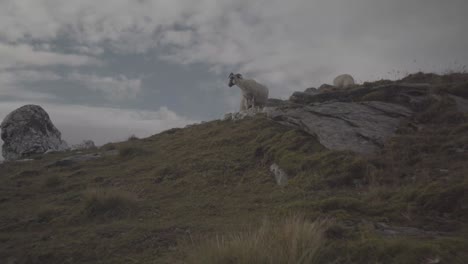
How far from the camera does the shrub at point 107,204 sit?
27.3 feet

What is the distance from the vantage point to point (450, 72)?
52.1 feet

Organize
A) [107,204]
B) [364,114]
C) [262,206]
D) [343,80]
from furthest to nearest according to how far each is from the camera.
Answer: [343,80] < [364,114] < [107,204] < [262,206]

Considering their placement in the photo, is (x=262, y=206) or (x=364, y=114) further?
(x=364, y=114)

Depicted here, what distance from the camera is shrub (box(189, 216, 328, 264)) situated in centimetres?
346

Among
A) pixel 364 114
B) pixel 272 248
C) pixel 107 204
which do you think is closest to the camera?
pixel 272 248

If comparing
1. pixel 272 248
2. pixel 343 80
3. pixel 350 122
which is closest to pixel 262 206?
pixel 272 248

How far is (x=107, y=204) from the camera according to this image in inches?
332

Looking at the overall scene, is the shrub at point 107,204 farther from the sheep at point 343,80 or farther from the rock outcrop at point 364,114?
the sheep at point 343,80

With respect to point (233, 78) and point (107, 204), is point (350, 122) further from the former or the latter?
point (233, 78)

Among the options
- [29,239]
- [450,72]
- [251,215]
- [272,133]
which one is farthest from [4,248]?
[450,72]

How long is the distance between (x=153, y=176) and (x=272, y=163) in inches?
172

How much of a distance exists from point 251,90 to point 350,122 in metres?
10.0

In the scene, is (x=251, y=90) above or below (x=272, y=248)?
above

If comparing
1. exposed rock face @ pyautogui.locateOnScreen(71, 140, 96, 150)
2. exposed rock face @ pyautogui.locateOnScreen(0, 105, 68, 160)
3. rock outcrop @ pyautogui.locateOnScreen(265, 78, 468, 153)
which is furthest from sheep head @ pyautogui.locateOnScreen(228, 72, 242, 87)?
exposed rock face @ pyautogui.locateOnScreen(0, 105, 68, 160)
